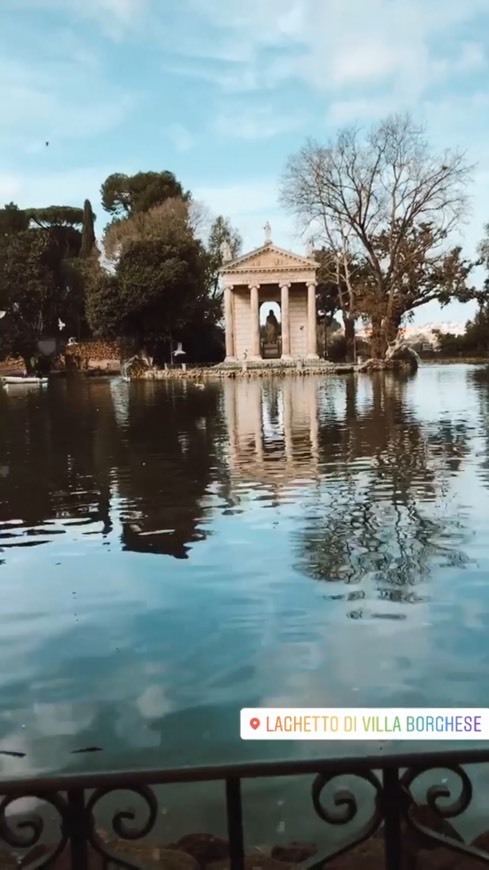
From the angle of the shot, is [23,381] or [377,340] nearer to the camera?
[23,381]

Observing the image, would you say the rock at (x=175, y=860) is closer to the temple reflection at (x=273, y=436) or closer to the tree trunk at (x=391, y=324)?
the temple reflection at (x=273, y=436)

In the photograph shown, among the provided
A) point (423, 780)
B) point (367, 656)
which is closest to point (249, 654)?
point (367, 656)

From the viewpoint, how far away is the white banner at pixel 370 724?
3156mm

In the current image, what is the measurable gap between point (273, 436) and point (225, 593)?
35.4 ft

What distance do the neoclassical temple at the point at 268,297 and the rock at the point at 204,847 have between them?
5219 centimetres

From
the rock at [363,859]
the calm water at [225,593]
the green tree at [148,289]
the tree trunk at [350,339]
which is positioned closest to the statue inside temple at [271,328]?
the tree trunk at [350,339]

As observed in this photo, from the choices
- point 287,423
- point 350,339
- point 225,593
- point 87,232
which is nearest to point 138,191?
point 87,232

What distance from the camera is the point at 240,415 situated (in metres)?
23.2

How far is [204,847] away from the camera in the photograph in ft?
10.5

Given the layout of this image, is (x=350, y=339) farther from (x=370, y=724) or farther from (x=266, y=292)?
(x=370, y=724)

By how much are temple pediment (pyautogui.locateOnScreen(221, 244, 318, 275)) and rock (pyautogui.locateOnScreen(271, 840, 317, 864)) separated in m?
54.7

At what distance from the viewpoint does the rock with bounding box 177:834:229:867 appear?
3.13 meters

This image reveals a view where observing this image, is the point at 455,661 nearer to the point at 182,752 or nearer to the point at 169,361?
the point at 182,752

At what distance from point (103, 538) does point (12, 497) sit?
315cm
